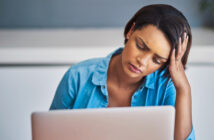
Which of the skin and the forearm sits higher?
the skin

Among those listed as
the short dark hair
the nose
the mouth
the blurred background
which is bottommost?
the blurred background

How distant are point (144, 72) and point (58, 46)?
986 millimetres

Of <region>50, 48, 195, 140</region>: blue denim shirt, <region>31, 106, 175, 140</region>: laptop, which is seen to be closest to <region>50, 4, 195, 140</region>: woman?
<region>50, 48, 195, 140</region>: blue denim shirt

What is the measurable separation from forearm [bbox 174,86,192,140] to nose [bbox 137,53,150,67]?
0.51 feet

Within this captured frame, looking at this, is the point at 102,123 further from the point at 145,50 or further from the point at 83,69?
the point at 83,69

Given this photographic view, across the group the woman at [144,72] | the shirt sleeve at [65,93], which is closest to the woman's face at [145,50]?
the woman at [144,72]

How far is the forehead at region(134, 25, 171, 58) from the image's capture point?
0.92 meters

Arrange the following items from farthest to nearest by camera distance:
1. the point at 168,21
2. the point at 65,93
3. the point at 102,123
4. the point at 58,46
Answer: the point at 58,46, the point at 65,93, the point at 168,21, the point at 102,123

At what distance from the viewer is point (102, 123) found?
722 millimetres

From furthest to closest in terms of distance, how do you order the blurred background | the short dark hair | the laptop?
the blurred background < the short dark hair < the laptop

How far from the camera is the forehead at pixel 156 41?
0.92 m

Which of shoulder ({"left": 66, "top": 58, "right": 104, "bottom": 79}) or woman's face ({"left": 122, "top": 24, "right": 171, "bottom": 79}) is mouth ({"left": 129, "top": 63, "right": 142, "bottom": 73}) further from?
shoulder ({"left": 66, "top": 58, "right": 104, "bottom": 79})

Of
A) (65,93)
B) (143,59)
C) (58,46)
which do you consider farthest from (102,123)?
(58,46)

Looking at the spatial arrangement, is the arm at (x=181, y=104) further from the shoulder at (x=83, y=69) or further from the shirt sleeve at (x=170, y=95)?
the shoulder at (x=83, y=69)
